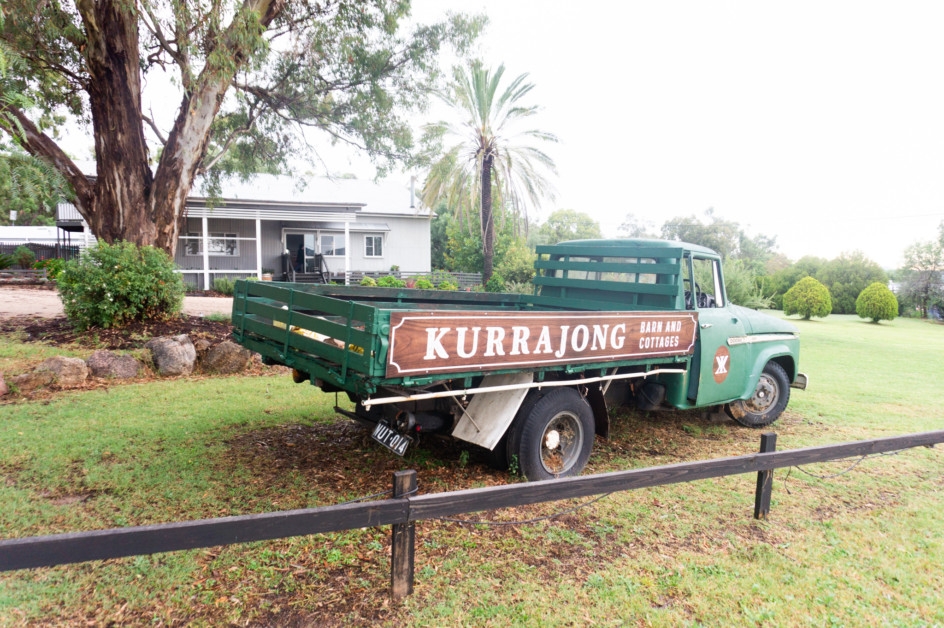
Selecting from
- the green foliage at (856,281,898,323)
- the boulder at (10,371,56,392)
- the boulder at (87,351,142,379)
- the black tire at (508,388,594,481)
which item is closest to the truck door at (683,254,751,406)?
the black tire at (508,388,594,481)

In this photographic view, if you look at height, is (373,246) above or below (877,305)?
above

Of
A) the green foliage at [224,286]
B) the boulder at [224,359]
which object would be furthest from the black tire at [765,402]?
the green foliage at [224,286]

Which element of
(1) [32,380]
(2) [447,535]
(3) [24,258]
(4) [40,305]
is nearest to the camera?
(2) [447,535]

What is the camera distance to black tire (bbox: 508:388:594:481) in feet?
15.4

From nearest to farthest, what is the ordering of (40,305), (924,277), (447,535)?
(447,535)
(40,305)
(924,277)

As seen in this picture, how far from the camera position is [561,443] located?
16.7 feet

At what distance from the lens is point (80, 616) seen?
294 centimetres

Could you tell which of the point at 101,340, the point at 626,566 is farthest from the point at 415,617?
the point at 101,340

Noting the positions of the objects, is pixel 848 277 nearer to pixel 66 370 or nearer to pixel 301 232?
pixel 301 232

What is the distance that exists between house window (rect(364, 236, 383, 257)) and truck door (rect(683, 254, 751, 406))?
73.1ft

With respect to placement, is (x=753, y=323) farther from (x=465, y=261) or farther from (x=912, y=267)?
(x=912, y=267)

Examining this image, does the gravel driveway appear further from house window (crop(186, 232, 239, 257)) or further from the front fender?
the front fender

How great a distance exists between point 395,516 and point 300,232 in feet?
78.8

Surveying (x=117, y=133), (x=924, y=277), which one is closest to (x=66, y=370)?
(x=117, y=133)
